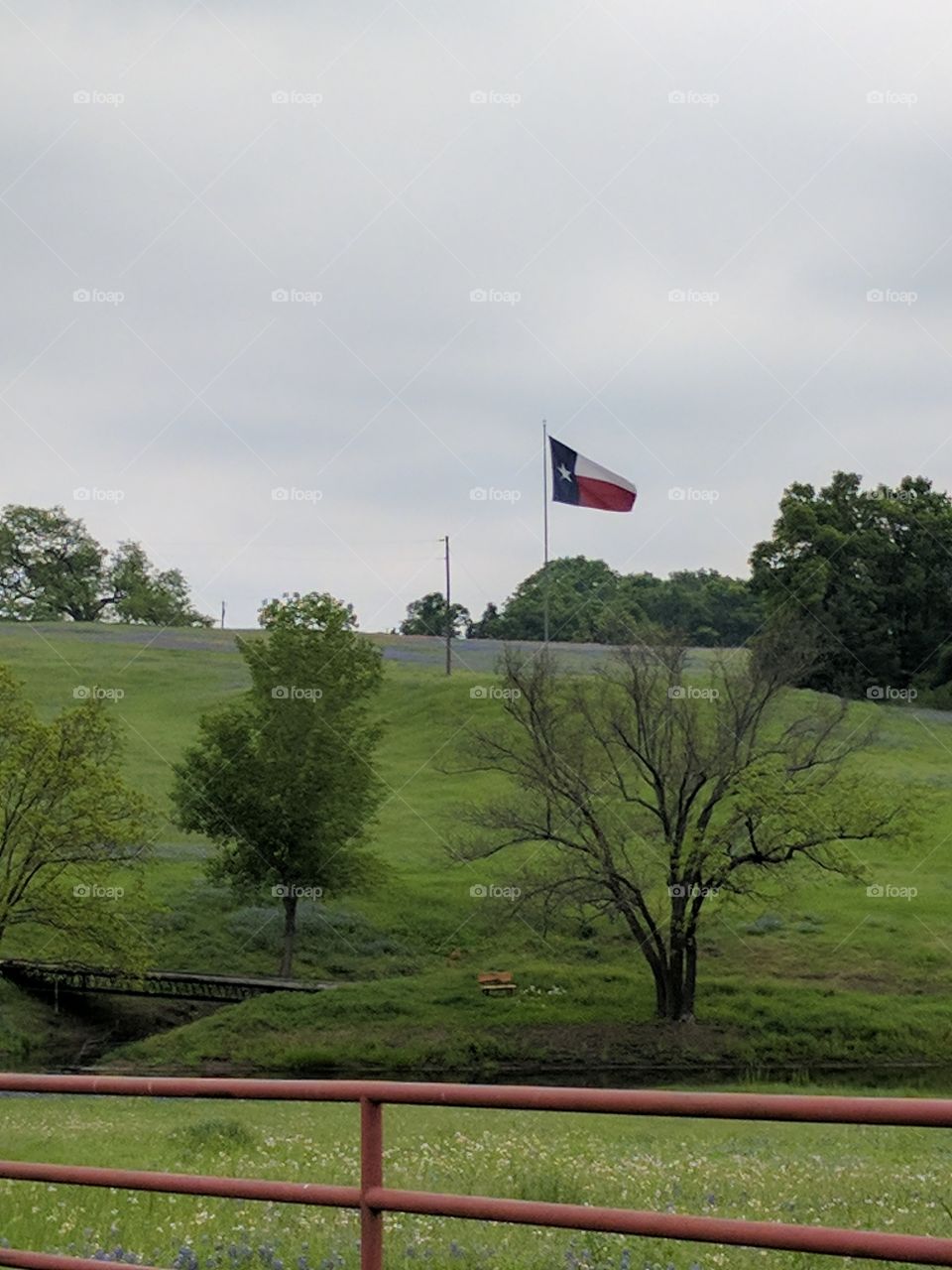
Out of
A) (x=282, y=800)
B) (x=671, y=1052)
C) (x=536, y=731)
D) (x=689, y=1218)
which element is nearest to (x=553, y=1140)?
(x=689, y=1218)

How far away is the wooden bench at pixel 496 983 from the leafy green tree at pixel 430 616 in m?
84.2

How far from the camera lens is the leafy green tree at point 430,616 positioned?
141m

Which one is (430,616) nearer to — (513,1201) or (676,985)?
(676,985)

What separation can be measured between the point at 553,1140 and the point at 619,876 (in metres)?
32.8

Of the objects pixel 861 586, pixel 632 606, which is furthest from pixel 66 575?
pixel 861 586

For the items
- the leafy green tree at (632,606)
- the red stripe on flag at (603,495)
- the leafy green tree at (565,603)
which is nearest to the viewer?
the red stripe on flag at (603,495)

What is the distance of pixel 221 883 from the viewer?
62.3 metres

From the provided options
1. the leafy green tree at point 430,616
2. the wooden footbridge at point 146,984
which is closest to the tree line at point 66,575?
the leafy green tree at point 430,616

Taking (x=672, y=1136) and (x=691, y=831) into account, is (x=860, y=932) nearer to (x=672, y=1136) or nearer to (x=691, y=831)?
(x=691, y=831)

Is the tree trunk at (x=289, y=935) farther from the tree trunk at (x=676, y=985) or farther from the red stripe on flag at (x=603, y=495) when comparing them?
the red stripe on flag at (x=603, y=495)

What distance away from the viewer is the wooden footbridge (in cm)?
5369

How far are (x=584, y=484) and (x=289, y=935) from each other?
2100cm

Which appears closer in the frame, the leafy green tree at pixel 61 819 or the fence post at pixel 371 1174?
the fence post at pixel 371 1174

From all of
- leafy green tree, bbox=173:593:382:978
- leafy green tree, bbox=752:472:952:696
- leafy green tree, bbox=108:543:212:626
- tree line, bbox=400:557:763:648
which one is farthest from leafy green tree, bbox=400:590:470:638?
leafy green tree, bbox=173:593:382:978
